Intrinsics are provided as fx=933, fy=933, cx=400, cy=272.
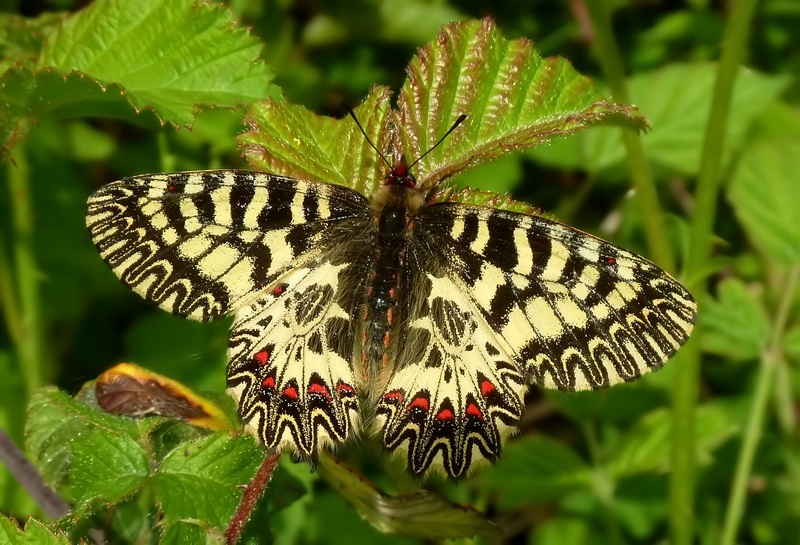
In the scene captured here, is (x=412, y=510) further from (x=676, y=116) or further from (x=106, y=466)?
(x=676, y=116)

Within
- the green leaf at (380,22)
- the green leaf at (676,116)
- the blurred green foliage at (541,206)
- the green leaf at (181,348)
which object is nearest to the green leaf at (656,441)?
the blurred green foliage at (541,206)

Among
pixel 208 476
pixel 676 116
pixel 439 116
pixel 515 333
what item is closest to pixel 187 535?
pixel 208 476

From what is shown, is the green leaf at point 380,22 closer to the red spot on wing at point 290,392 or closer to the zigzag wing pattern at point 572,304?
the zigzag wing pattern at point 572,304

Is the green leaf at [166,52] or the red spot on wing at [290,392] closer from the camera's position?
the red spot on wing at [290,392]

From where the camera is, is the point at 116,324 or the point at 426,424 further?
the point at 116,324

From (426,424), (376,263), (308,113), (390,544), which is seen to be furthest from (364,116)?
(390,544)

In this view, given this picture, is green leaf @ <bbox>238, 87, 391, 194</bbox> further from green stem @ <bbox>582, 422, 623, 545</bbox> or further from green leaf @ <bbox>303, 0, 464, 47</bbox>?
green leaf @ <bbox>303, 0, 464, 47</bbox>

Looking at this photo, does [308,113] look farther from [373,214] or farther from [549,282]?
[549,282]
